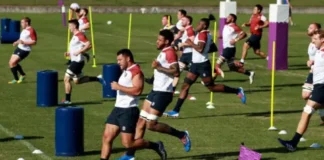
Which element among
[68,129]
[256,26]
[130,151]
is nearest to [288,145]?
[130,151]

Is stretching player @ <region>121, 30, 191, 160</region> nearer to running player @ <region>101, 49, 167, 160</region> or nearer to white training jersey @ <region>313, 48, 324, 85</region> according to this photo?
running player @ <region>101, 49, 167, 160</region>

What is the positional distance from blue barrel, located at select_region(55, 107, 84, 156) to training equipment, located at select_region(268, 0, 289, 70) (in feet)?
54.7

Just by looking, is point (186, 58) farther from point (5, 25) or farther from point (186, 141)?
point (5, 25)

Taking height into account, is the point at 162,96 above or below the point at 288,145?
above

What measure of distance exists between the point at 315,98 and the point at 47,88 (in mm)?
7897

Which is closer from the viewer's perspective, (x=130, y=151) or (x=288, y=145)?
(x=130, y=151)

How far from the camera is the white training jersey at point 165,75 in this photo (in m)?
17.0

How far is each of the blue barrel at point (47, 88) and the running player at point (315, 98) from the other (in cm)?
740

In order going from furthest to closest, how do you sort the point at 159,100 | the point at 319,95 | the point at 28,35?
1. the point at 28,35
2. the point at 319,95
3. the point at 159,100

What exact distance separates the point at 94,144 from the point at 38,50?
69.0 ft

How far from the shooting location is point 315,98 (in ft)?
56.1

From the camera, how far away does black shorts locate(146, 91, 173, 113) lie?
55.0ft

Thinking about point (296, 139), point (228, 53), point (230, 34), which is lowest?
point (296, 139)

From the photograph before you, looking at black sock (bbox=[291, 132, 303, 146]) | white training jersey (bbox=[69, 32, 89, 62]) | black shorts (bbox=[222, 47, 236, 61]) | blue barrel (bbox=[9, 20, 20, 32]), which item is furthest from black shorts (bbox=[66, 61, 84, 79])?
blue barrel (bbox=[9, 20, 20, 32])
